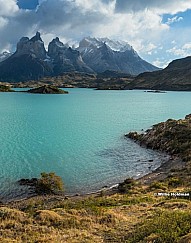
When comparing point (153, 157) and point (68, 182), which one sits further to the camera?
point (153, 157)

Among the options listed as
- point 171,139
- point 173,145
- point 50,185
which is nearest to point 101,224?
point 50,185

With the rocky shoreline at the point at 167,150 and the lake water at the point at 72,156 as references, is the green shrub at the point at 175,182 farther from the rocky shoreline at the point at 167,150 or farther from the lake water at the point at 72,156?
Answer: the lake water at the point at 72,156

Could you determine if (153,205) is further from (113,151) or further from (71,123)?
(71,123)

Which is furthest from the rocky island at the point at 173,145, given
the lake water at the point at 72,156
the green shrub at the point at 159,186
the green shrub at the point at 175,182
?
the green shrub at the point at 159,186

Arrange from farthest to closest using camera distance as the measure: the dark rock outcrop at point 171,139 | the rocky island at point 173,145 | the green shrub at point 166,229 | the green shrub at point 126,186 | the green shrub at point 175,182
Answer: the dark rock outcrop at point 171,139 < the rocky island at point 173,145 < the green shrub at point 175,182 < the green shrub at point 126,186 < the green shrub at point 166,229

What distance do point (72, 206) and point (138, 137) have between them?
42250mm

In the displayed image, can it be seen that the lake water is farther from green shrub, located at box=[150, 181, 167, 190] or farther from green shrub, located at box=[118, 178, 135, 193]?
green shrub, located at box=[150, 181, 167, 190]

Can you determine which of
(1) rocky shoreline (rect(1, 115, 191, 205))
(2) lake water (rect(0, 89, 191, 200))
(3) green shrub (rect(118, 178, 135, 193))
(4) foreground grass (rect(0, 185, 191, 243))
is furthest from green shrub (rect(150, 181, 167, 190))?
(4) foreground grass (rect(0, 185, 191, 243))

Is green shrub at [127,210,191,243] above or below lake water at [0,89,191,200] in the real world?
above

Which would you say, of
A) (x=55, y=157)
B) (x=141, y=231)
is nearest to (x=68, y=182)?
(x=55, y=157)

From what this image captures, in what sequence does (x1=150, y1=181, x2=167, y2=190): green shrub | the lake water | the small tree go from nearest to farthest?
(x1=150, y1=181, x2=167, y2=190): green shrub < the small tree < the lake water

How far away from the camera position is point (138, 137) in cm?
6481

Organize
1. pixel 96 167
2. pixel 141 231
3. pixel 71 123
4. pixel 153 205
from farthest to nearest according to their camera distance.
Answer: pixel 71 123
pixel 96 167
pixel 153 205
pixel 141 231

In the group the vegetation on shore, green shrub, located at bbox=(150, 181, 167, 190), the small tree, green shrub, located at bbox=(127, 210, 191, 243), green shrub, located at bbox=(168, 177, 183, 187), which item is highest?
green shrub, located at bbox=(127, 210, 191, 243)
